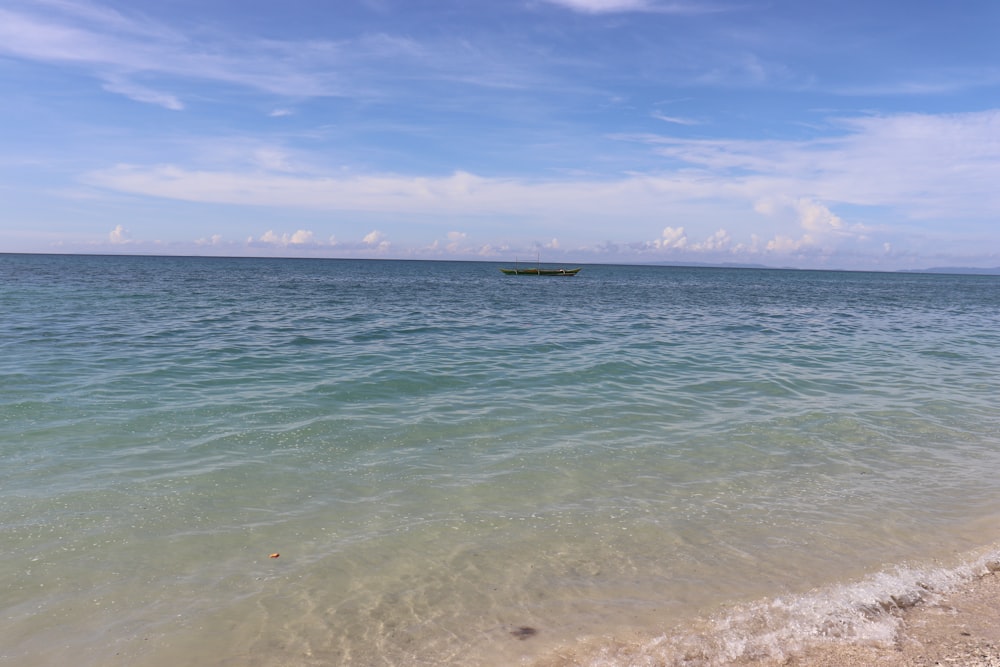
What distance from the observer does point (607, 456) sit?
30.1 feet

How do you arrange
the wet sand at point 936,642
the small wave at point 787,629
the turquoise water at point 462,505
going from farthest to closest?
1. the turquoise water at point 462,505
2. the small wave at point 787,629
3. the wet sand at point 936,642

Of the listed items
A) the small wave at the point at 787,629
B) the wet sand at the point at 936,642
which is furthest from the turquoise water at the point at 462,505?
the wet sand at the point at 936,642

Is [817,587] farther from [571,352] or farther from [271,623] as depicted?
[571,352]

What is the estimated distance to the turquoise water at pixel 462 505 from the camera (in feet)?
16.3

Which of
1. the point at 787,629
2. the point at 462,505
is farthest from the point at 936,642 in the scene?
the point at 462,505

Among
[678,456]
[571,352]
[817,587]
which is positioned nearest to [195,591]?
[817,587]

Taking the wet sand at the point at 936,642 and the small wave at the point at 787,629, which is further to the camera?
the small wave at the point at 787,629

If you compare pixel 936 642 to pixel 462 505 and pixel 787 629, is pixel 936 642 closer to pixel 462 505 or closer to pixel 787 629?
pixel 787 629

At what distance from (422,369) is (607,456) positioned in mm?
7502

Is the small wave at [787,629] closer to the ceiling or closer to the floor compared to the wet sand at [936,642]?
closer to the floor

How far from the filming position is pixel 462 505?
24.1 feet

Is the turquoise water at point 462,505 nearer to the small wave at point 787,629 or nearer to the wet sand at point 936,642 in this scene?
the small wave at point 787,629

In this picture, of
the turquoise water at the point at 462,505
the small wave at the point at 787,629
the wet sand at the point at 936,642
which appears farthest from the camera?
the turquoise water at the point at 462,505

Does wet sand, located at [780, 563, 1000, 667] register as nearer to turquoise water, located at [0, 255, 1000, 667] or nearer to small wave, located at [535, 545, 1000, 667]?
small wave, located at [535, 545, 1000, 667]
